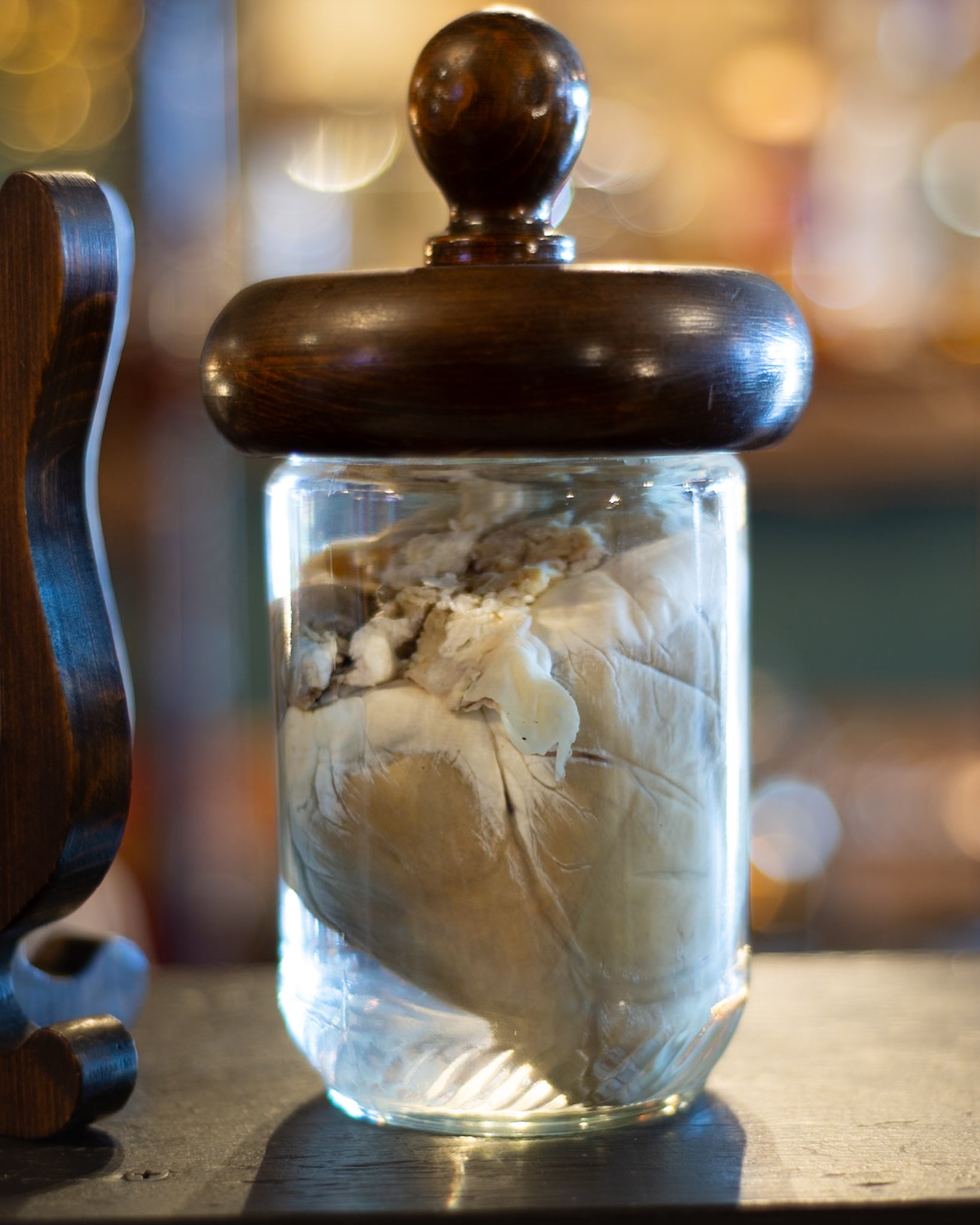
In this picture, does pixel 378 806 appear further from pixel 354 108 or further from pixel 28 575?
pixel 354 108

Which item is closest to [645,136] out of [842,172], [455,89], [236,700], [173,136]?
[842,172]

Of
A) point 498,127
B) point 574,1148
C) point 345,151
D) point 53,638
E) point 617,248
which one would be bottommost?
point 574,1148

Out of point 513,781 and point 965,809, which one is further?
point 965,809

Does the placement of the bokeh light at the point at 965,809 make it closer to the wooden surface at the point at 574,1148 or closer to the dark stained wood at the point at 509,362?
the wooden surface at the point at 574,1148

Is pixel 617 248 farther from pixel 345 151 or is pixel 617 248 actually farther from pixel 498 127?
pixel 498 127

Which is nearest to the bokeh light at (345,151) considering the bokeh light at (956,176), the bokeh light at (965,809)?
A: the bokeh light at (956,176)

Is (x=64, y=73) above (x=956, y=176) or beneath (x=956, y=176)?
above

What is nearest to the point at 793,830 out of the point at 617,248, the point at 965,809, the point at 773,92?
the point at 965,809
